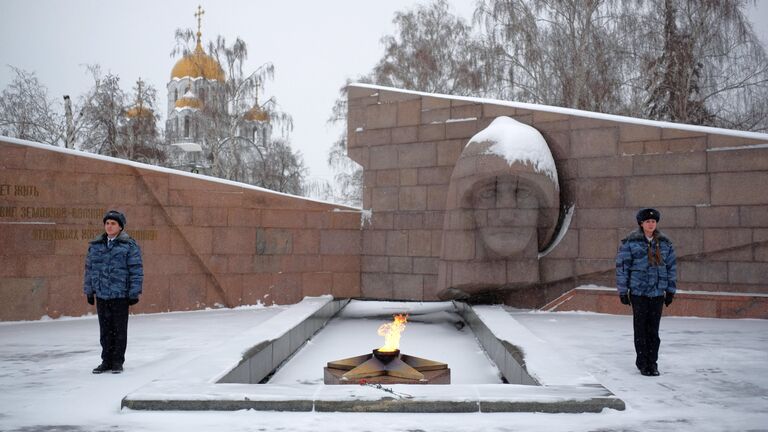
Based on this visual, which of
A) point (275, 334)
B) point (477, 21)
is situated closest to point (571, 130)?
point (275, 334)

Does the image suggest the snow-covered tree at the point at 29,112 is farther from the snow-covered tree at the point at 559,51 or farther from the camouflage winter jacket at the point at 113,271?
the camouflage winter jacket at the point at 113,271

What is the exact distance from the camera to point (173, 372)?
464 cm

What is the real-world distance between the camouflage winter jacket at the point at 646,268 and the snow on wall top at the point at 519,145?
346 centimetres

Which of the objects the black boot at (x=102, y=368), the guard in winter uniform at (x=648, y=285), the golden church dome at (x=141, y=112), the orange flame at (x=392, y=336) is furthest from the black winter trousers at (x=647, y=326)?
the golden church dome at (x=141, y=112)

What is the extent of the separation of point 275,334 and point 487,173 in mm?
3707

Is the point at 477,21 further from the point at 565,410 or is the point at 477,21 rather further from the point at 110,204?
the point at 565,410

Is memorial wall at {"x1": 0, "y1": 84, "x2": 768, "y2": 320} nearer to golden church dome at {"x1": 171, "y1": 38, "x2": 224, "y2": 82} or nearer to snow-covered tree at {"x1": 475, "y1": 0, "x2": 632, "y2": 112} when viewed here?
snow-covered tree at {"x1": 475, "y1": 0, "x2": 632, "y2": 112}

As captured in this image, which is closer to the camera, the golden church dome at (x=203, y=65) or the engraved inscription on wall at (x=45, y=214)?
the engraved inscription on wall at (x=45, y=214)

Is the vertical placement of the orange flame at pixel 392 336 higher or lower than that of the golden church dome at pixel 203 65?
lower

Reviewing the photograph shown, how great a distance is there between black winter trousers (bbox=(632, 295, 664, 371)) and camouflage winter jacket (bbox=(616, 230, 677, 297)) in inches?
2.4

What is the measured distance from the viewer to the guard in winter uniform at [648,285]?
16.7 ft

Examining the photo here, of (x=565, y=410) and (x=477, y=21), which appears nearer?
(x=565, y=410)

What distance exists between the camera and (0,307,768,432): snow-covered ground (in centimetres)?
369

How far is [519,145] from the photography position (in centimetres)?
865
